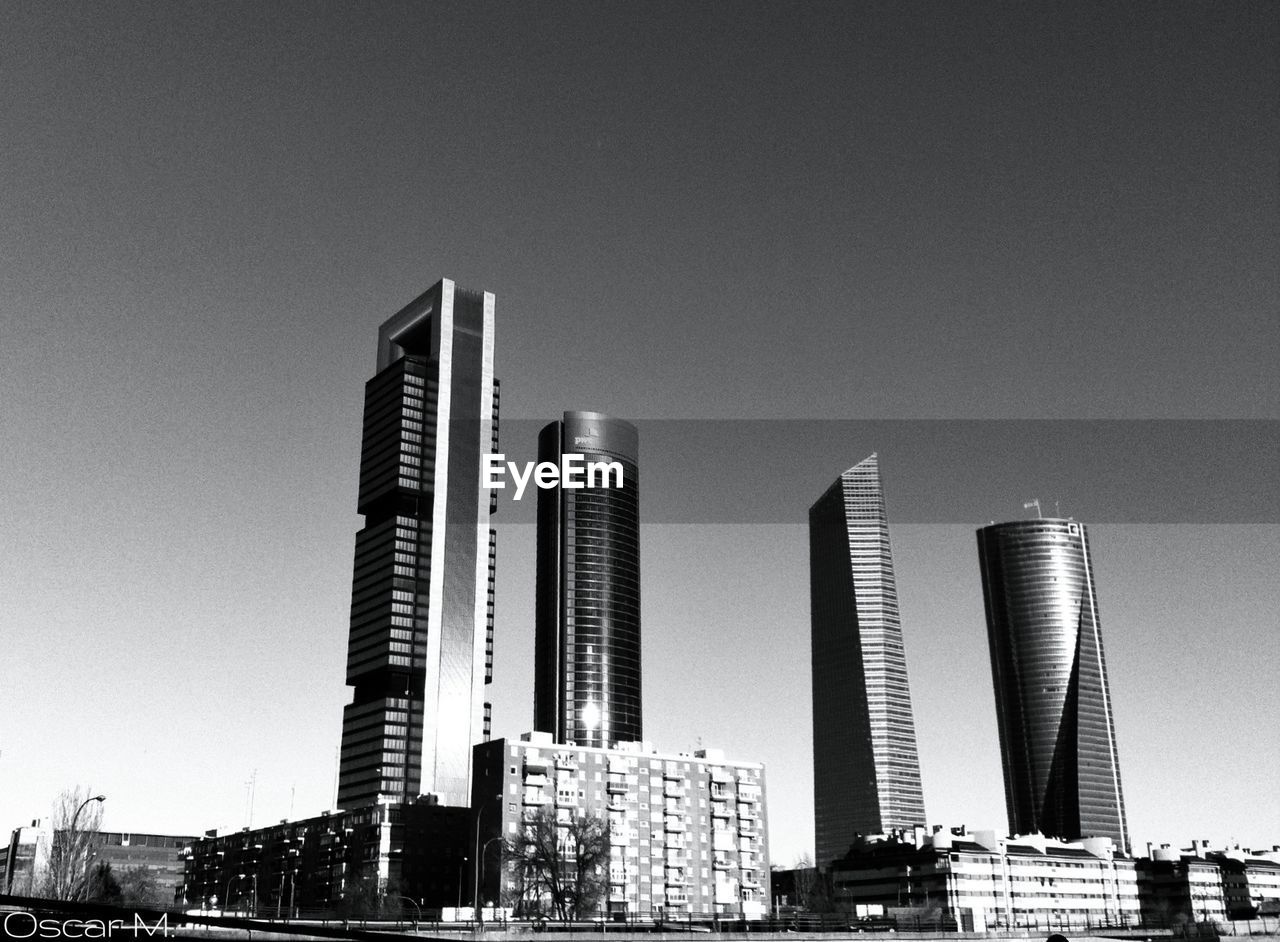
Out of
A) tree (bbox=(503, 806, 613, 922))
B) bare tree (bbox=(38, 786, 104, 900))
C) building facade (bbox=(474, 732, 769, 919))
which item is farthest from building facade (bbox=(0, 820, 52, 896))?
building facade (bbox=(474, 732, 769, 919))

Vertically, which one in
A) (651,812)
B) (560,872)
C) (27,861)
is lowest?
(560,872)

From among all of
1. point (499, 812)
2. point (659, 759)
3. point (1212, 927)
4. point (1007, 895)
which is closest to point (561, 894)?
point (499, 812)

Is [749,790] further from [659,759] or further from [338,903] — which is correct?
[338,903]

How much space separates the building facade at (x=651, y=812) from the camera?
178 metres

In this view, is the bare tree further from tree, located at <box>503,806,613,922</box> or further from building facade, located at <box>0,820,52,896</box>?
tree, located at <box>503,806,613,922</box>

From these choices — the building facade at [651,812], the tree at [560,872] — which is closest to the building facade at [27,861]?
the tree at [560,872]

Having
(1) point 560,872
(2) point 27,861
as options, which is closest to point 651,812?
(1) point 560,872

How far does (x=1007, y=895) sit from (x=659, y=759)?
6033cm

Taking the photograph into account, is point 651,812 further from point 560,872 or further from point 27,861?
point 27,861

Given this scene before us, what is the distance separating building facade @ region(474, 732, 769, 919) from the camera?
177500mm

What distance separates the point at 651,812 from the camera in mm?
188000

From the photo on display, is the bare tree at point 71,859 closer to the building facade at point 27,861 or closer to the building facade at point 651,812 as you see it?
the building facade at point 27,861

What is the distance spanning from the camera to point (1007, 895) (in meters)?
194

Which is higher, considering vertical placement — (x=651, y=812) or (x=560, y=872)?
(x=651, y=812)
